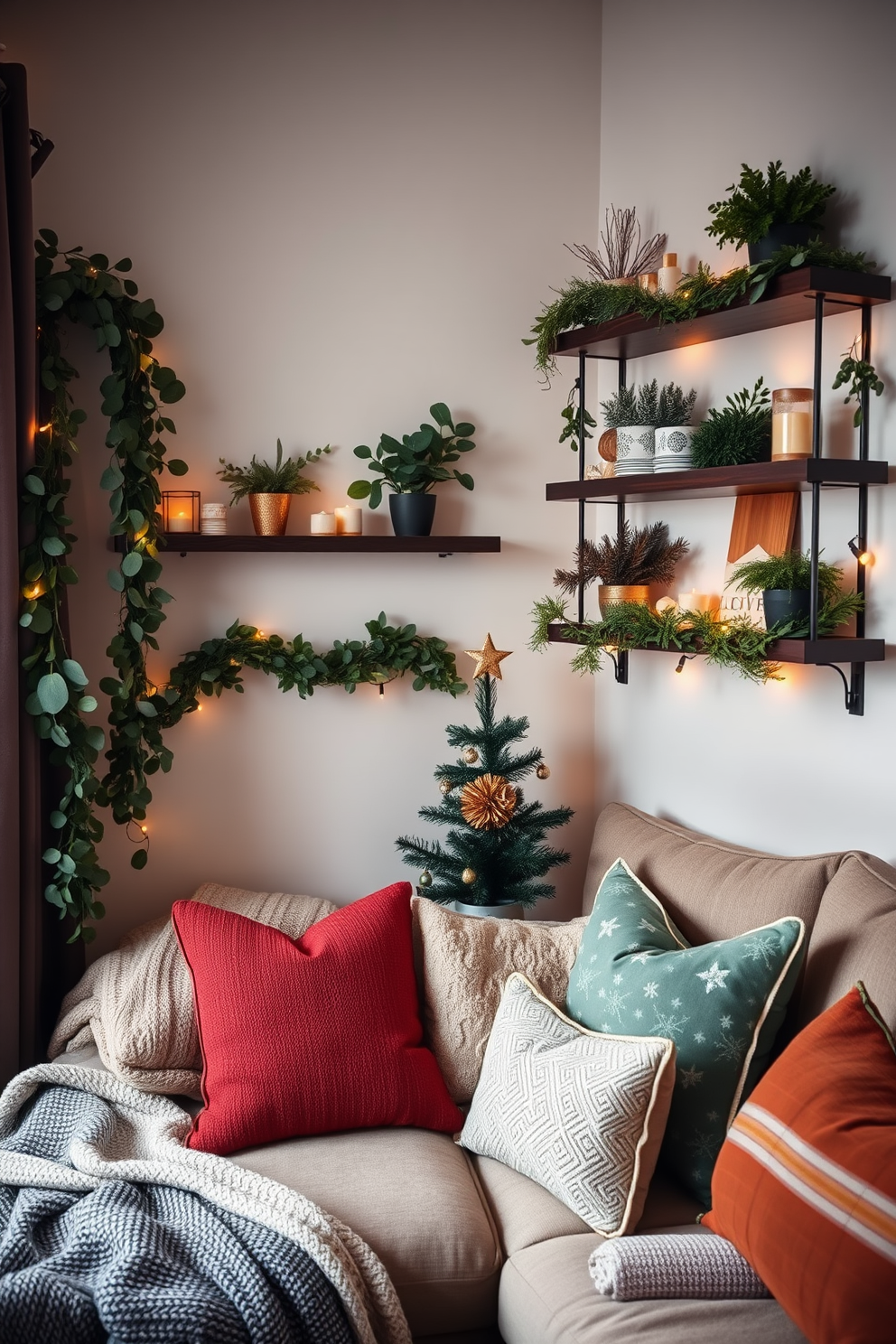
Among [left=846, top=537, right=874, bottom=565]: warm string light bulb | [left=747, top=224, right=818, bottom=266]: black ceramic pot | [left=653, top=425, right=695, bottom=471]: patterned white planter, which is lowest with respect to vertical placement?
[left=846, top=537, right=874, bottom=565]: warm string light bulb

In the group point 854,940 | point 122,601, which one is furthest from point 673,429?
point 122,601

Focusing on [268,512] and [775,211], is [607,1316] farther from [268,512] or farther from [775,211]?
[775,211]

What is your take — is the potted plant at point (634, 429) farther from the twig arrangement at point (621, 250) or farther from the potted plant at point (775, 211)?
the potted plant at point (775, 211)

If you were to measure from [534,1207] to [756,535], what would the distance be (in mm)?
1305

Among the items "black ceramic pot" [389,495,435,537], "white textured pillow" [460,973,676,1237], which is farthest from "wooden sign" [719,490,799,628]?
"white textured pillow" [460,973,676,1237]

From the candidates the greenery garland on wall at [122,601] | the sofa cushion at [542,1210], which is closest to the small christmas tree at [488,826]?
the greenery garland on wall at [122,601]

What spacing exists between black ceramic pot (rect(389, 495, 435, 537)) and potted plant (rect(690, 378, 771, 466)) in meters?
0.64

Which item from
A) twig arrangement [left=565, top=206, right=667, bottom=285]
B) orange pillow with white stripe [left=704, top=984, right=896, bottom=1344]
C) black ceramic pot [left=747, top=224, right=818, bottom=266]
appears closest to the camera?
orange pillow with white stripe [left=704, top=984, right=896, bottom=1344]

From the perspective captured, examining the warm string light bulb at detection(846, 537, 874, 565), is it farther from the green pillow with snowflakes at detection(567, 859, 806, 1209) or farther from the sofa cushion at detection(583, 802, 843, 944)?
the green pillow with snowflakes at detection(567, 859, 806, 1209)

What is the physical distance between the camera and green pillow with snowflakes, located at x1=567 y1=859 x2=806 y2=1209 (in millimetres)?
1785

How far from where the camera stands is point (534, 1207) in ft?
5.90

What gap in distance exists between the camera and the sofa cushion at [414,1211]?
170cm

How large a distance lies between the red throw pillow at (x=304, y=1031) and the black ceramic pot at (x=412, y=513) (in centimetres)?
91

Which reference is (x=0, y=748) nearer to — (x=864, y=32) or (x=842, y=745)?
(x=842, y=745)
